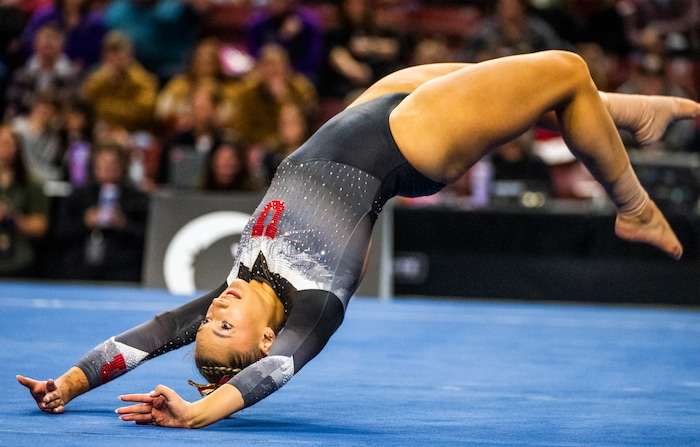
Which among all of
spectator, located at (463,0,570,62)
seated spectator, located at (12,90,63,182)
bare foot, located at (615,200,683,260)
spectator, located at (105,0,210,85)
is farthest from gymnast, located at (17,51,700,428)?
spectator, located at (105,0,210,85)

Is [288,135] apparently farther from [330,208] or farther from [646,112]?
[330,208]

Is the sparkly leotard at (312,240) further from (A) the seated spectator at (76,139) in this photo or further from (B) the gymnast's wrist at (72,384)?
(A) the seated spectator at (76,139)

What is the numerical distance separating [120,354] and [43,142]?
17.0 feet

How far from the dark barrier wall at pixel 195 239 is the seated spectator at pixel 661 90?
2.33 meters

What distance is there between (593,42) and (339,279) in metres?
6.91

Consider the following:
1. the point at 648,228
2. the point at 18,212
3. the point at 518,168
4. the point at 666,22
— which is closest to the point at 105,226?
the point at 18,212

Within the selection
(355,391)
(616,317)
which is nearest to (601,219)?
(616,317)

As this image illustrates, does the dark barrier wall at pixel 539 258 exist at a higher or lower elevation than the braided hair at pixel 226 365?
lower

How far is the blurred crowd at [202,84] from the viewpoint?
23.2 feet

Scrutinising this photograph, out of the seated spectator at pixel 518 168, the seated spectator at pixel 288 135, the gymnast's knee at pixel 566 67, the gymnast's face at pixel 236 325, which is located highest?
the gymnast's knee at pixel 566 67

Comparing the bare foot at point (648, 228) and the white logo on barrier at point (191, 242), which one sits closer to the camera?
the bare foot at point (648, 228)

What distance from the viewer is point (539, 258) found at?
675 cm

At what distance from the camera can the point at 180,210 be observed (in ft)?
21.9

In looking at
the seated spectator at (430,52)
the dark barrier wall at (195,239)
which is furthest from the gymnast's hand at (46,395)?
the seated spectator at (430,52)
